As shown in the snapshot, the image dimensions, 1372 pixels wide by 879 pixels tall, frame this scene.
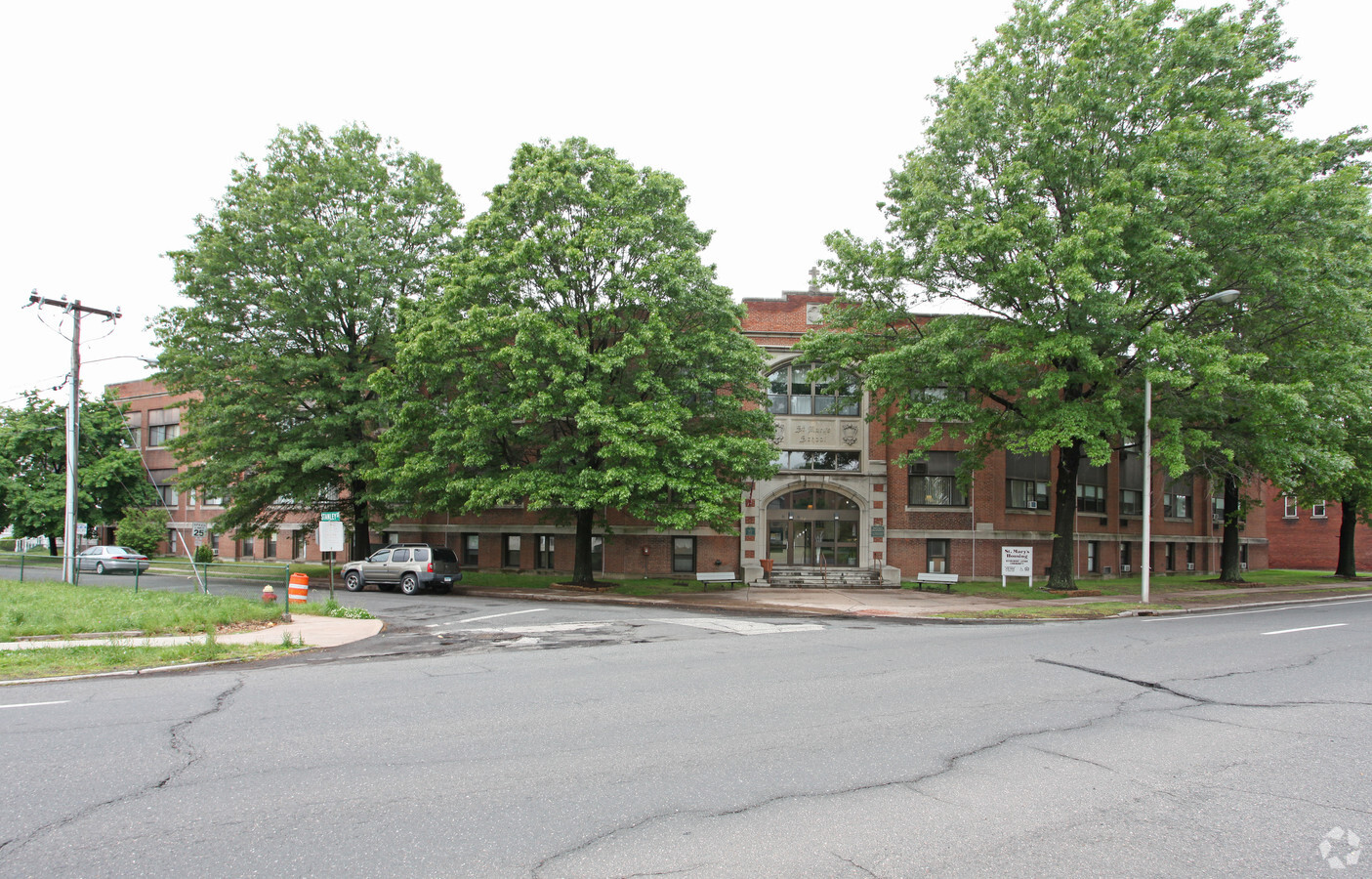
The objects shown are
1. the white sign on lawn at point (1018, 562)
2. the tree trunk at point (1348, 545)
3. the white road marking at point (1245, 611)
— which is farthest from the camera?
the tree trunk at point (1348, 545)

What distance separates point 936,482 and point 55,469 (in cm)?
4838

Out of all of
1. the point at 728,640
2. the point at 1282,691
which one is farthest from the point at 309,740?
the point at 1282,691

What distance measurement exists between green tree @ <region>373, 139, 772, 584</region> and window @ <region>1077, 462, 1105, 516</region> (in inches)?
667

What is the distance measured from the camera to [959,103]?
896 inches

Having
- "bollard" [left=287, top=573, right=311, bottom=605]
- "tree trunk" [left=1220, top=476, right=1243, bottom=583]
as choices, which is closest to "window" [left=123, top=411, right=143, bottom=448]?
"bollard" [left=287, top=573, right=311, bottom=605]

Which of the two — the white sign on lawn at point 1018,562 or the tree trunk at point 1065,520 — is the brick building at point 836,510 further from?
the tree trunk at point 1065,520

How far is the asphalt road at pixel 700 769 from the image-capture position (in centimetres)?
443

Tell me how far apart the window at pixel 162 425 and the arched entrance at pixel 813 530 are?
38316mm

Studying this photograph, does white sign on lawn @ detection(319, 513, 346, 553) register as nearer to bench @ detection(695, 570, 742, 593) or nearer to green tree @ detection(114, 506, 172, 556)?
bench @ detection(695, 570, 742, 593)

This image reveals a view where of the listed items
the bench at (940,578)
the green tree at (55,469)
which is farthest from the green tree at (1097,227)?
the green tree at (55,469)

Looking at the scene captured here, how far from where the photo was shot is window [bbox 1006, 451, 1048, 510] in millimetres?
31359

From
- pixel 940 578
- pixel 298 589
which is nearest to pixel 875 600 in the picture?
pixel 940 578

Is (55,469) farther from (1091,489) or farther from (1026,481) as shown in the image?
(1091,489)

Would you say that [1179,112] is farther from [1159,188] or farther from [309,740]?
[309,740]
